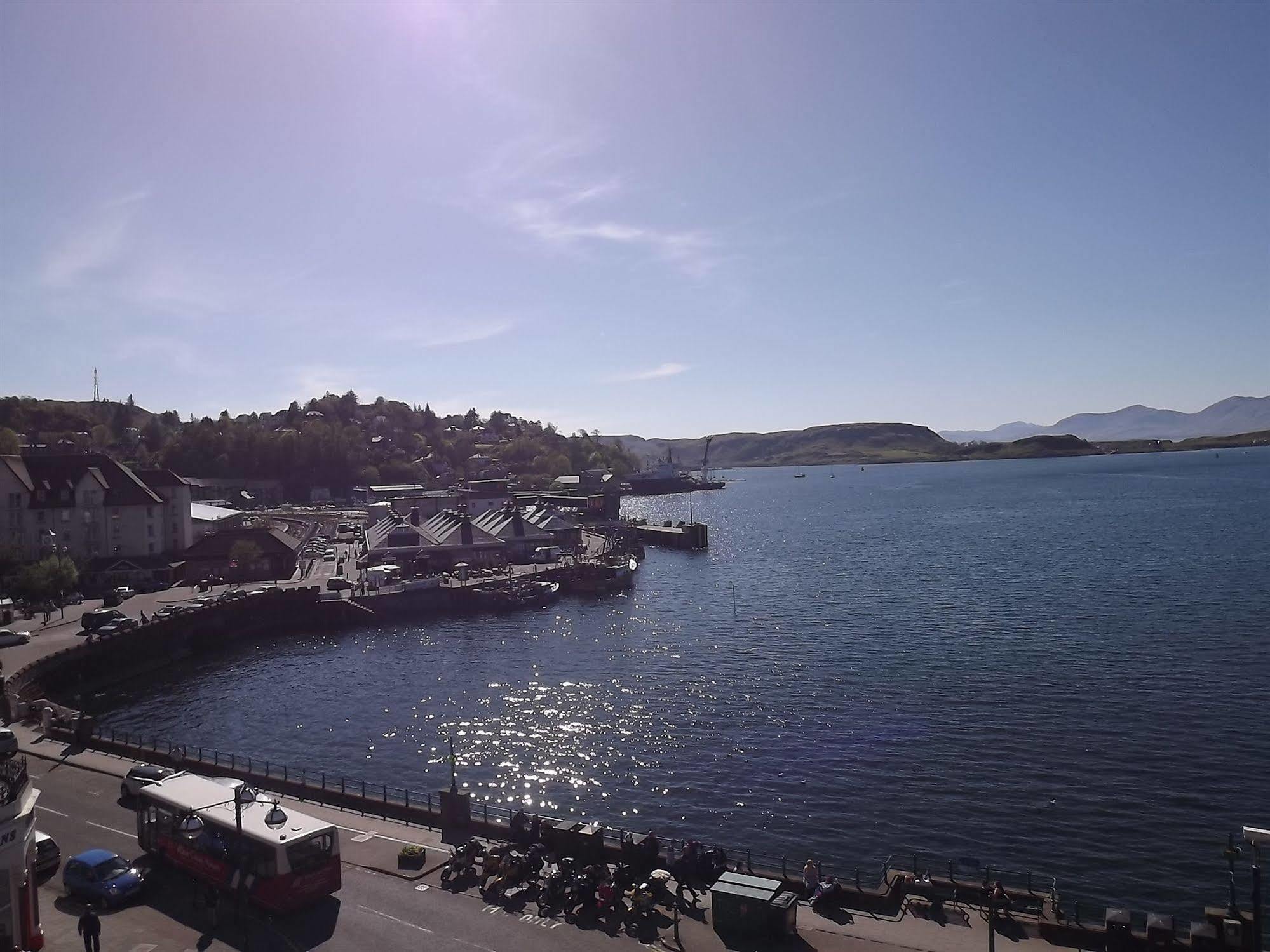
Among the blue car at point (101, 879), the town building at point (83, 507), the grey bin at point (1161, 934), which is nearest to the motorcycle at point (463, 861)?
the blue car at point (101, 879)

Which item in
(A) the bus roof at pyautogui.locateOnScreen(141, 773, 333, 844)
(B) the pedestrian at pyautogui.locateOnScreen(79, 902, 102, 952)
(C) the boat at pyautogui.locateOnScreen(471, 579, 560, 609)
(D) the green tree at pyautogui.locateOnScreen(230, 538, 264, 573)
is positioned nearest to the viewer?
(B) the pedestrian at pyautogui.locateOnScreen(79, 902, 102, 952)

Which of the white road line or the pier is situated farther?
the pier

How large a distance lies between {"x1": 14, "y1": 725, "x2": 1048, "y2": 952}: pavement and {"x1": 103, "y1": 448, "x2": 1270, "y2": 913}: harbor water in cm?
873

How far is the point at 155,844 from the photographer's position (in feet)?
66.4

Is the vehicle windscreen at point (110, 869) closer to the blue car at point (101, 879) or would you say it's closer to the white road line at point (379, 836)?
the blue car at point (101, 879)

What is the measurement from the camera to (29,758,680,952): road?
16797mm

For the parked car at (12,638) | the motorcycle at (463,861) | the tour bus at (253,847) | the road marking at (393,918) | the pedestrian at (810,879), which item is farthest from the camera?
the parked car at (12,638)

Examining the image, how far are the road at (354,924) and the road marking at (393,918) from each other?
2cm

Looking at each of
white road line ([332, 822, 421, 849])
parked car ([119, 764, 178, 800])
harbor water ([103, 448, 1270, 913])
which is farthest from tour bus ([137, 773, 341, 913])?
harbor water ([103, 448, 1270, 913])

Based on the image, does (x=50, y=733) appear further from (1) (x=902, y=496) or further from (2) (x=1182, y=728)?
(1) (x=902, y=496)

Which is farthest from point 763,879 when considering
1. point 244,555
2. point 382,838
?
point 244,555

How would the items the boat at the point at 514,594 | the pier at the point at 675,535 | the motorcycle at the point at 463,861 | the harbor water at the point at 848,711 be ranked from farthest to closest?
1. the pier at the point at 675,535
2. the boat at the point at 514,594
3. the harbor water at the point at 848,711
4. the motorcycle at the point at 463,861

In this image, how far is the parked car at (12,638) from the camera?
47.6m

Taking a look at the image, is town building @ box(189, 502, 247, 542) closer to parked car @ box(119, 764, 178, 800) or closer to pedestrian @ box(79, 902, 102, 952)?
parked car @ box(119, 764, 178, 800)
